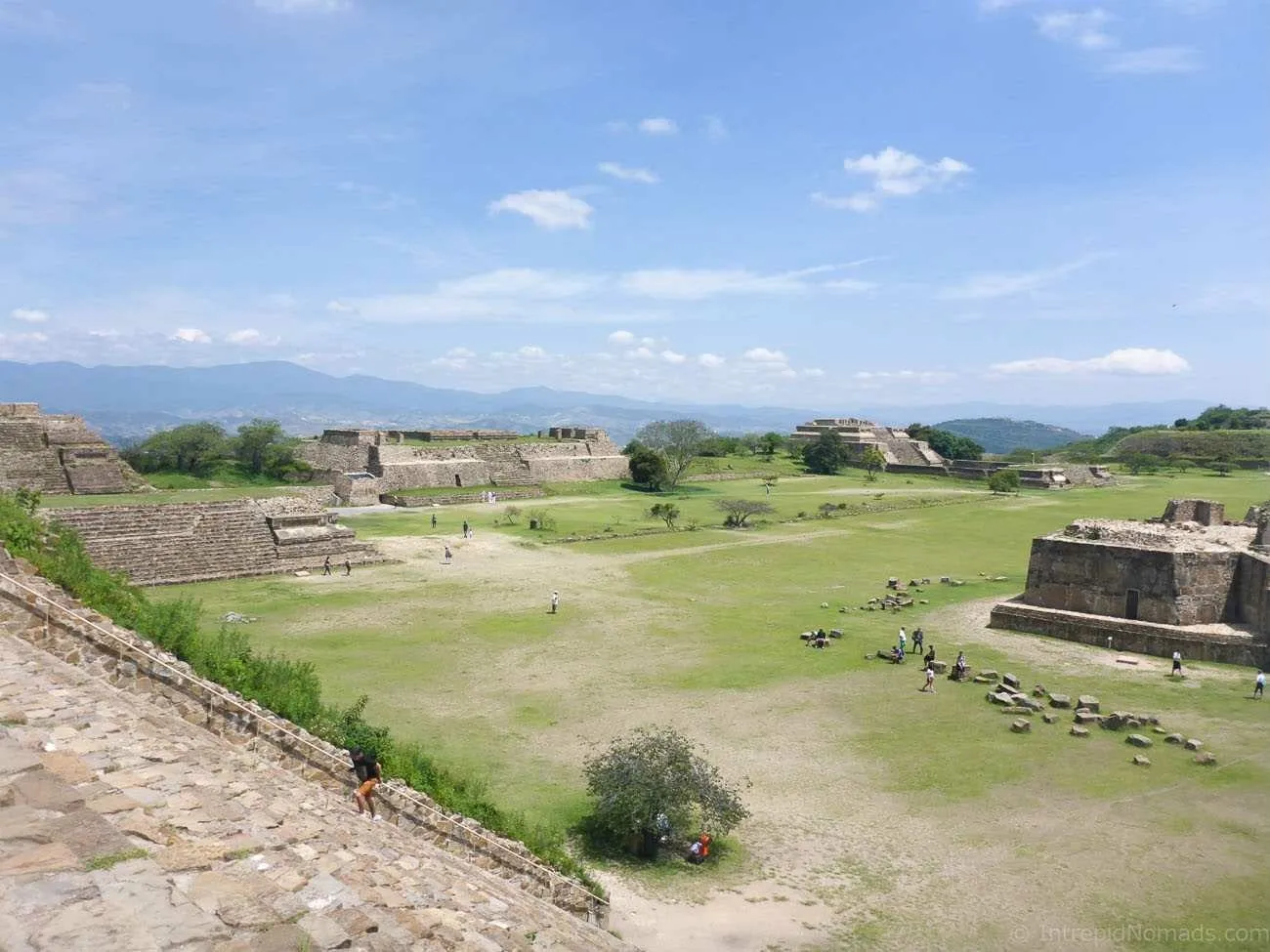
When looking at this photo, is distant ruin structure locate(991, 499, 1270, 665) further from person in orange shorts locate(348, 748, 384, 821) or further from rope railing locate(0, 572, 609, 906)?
person in orange shorts locate(348, 748, 384, 821)

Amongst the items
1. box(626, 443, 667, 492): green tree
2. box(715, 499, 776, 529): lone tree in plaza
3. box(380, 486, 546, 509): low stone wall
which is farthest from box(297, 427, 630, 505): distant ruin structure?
box(715, 499, 776, 529): lone tree in plaza

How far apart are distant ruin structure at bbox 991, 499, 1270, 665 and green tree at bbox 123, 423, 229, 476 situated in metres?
38.3

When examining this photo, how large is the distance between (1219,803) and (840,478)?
50.8 metres

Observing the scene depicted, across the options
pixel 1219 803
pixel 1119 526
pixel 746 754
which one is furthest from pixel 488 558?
pixel 1219 803

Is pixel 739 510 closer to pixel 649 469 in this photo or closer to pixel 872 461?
pixel 649 469

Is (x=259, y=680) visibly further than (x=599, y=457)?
No

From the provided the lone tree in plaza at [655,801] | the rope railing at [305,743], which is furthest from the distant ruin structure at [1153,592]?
the rope railing at [305,743]

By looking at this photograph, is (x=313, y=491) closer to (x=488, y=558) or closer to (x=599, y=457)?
(x=488, y=558)

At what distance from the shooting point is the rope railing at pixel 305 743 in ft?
27.5

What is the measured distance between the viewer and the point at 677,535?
115 feet

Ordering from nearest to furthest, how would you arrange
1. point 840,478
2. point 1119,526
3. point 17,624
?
point 17,624 → point 1119,526 → point 840,478

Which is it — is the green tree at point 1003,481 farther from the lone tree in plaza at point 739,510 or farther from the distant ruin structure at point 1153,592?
the distant ruin structure at point 1153,592

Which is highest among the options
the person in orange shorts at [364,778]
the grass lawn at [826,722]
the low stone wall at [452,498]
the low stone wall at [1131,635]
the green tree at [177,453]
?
the green tree at [177,453]

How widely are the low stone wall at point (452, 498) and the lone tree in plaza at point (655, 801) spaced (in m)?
32.5
